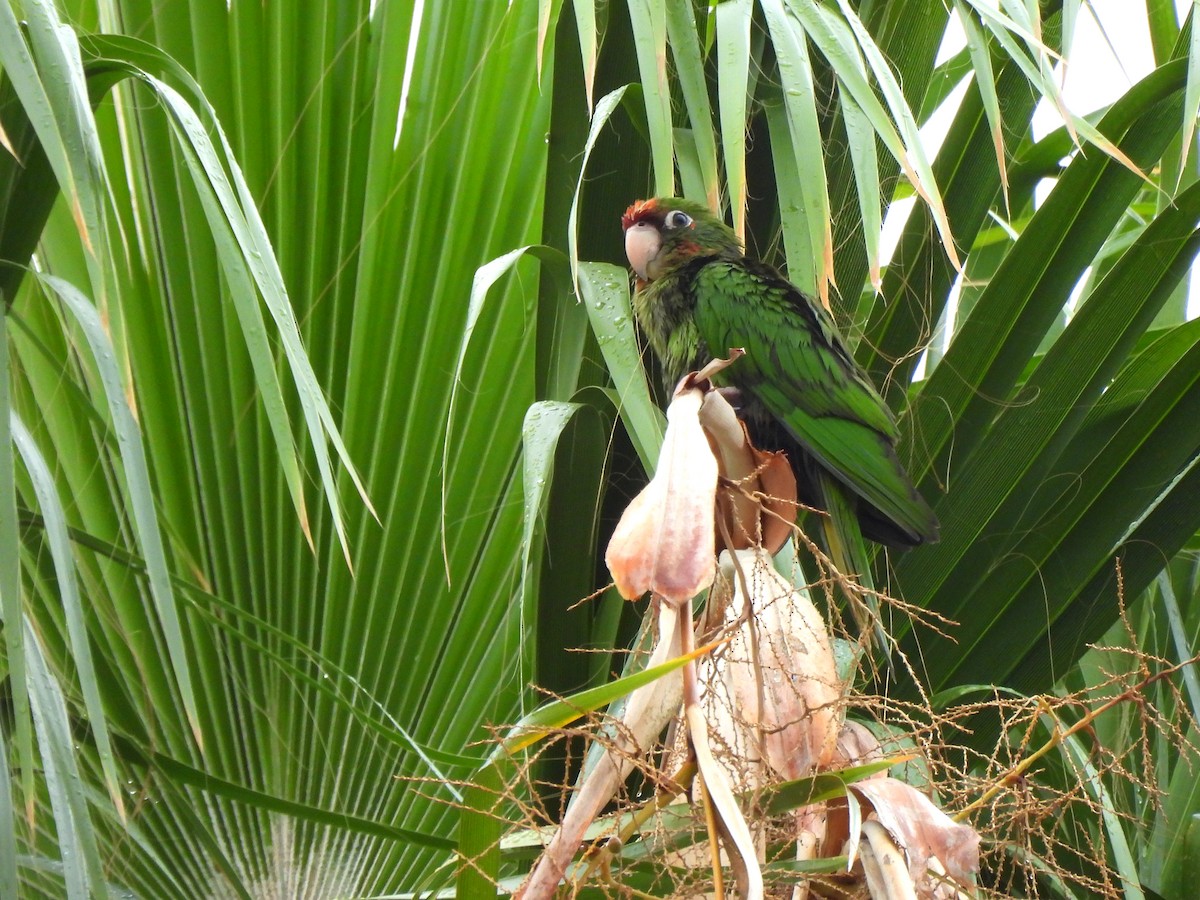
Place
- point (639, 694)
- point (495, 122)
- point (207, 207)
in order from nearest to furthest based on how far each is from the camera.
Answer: point (639, 694), point (207, 207), point (495, 122)

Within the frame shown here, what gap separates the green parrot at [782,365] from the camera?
1.32 metres

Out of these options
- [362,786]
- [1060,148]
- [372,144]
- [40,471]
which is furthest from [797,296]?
[40,471]

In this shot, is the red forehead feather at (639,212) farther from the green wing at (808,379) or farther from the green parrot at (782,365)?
the green wing at (808,379)

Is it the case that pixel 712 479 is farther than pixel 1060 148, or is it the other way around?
pixel 1060 148

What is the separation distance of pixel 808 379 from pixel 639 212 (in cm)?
29

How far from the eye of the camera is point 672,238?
1.63 m

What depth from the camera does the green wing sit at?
131 centimetres

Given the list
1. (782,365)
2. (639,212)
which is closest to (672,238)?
(639,212)

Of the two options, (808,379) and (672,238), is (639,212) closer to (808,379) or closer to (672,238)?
(672,238)

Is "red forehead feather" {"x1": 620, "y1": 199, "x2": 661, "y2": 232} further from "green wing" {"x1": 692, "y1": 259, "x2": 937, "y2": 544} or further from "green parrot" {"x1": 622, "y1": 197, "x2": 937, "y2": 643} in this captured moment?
"green wing" {"x1": 692, "y1": 259, "x2": 937, "y2": 544}

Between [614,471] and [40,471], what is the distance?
591 millimetres

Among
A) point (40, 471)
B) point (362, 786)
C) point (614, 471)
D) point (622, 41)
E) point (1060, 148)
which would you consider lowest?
point (362, 786)

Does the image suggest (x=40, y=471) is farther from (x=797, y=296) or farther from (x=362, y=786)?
(x=797, y=296)

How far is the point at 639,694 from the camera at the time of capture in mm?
568
